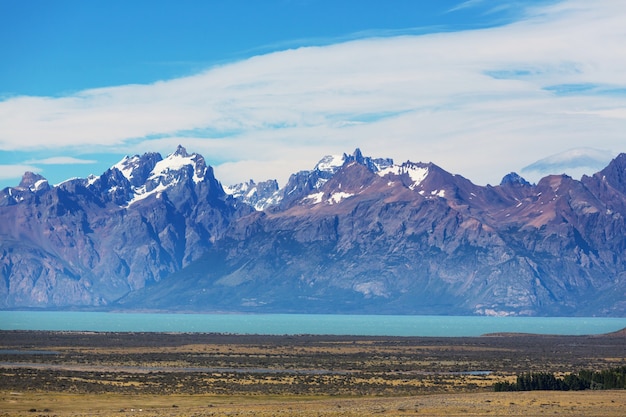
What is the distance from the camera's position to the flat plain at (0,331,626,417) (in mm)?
91188

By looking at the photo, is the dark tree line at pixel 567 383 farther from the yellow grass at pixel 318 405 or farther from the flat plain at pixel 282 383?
the yellow grass at pixel 318 405

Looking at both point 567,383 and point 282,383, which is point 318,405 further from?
point 567,383

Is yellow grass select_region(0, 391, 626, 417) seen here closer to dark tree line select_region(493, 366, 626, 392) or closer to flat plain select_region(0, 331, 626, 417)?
flat plain select_region(0, 331, 626, 417)

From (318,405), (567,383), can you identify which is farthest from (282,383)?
(567,383)

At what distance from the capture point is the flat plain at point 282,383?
91188 mm

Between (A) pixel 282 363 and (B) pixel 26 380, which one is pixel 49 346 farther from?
(B) pixel 26 380

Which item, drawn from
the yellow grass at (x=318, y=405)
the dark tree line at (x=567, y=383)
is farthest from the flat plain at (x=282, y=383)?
the dark tree line at (x=567, y=383)

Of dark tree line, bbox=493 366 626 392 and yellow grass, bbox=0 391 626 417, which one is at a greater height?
dark tree line, bbox=493 366 626 392

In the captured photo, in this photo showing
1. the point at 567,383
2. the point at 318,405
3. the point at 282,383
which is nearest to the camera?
the point at 318,405

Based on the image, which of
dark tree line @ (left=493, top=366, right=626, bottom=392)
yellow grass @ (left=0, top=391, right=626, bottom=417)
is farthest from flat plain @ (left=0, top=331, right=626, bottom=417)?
dark tree line @ (left=493, top=366, right=626, bottom=392)

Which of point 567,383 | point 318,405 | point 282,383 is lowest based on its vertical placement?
point 318,405

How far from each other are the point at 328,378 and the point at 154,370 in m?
24.8

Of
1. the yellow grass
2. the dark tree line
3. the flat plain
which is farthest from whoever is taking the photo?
the dark tree line

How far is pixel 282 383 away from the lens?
11831cm
